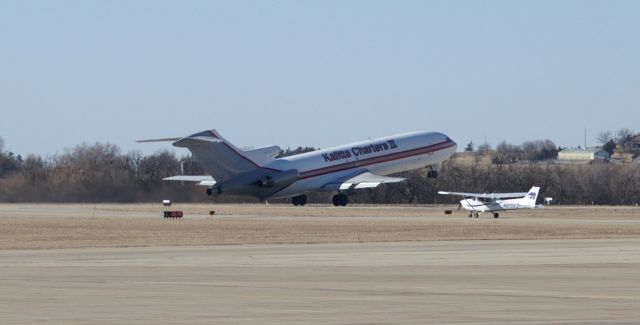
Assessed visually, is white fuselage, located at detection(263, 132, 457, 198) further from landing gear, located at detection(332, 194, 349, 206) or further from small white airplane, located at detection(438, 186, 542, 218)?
small white airplane, located at detection(438, 186, 542, 218)

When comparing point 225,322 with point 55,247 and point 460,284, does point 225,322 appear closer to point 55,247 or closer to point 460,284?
point 460,284

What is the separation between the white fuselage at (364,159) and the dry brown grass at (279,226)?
7600mm

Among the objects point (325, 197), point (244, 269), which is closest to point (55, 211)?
point (325, 197)

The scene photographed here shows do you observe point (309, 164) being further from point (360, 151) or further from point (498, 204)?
point (498, 204)

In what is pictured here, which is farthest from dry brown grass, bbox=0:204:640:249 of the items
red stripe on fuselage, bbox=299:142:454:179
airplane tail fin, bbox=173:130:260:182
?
red stripe on fuselage, bbox=299:142:454:179

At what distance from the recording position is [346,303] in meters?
26.1

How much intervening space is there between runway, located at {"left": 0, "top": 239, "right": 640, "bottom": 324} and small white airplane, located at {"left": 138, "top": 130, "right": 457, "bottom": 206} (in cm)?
4496

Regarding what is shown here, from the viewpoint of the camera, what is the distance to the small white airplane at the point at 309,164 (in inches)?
3686

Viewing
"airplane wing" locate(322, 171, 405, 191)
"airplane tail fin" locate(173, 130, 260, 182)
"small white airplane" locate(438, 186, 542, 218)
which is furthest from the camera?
"airplane wing" locate(322, 171, 405, 191)

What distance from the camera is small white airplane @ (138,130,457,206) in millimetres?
93625

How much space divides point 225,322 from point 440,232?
39934 mm

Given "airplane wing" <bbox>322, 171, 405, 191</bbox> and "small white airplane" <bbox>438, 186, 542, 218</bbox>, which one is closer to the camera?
"small white airplane" <bbox>438, 186, 542, 218</bbox>

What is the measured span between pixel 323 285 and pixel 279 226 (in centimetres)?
3659

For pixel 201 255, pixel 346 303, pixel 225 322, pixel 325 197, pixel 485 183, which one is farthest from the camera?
pixel 485 183
